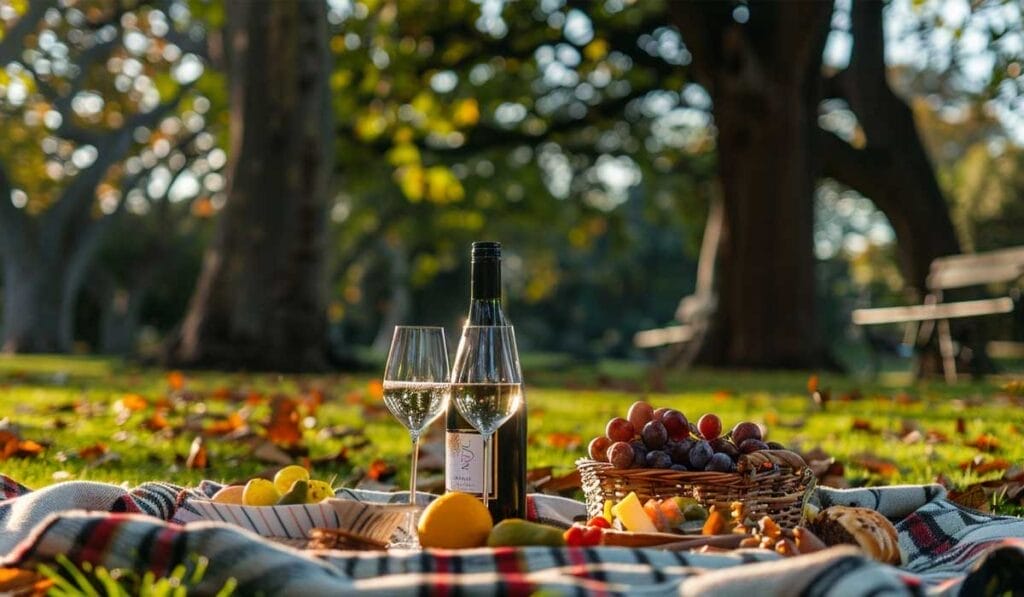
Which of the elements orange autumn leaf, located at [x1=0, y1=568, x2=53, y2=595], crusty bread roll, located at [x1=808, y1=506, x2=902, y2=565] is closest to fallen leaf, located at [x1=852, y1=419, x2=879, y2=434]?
crusty bread roll, located at [x1=808, y1=506, x2=902, y2=565]

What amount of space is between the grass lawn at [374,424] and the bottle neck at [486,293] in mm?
1400

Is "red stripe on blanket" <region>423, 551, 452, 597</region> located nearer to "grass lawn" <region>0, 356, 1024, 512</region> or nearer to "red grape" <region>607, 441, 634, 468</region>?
"red grape" <region>607, 441, 634, 468</region>

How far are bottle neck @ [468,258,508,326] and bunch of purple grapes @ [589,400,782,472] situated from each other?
0.43 metres

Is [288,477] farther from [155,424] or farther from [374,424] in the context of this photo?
[374,424]

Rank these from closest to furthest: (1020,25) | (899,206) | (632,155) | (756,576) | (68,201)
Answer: (756,576), (1020,25), (899,206), (632,155), (68,201)

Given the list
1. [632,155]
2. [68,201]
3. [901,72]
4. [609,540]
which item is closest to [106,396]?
[609,540]

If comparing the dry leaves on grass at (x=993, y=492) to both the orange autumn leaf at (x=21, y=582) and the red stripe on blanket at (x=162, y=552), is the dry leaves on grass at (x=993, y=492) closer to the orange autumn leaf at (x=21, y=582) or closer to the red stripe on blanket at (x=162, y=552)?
the red stripe on blanket at (x=162, y=552)

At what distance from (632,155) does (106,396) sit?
13884 mm

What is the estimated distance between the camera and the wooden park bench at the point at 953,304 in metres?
11.0

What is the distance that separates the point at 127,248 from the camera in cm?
3909

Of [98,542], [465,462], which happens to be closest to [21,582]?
[98,542]

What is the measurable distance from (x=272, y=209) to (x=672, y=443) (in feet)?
32.6

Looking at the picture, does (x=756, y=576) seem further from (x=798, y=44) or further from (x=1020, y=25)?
(x=798, y=44)

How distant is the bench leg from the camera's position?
12.0 meters
